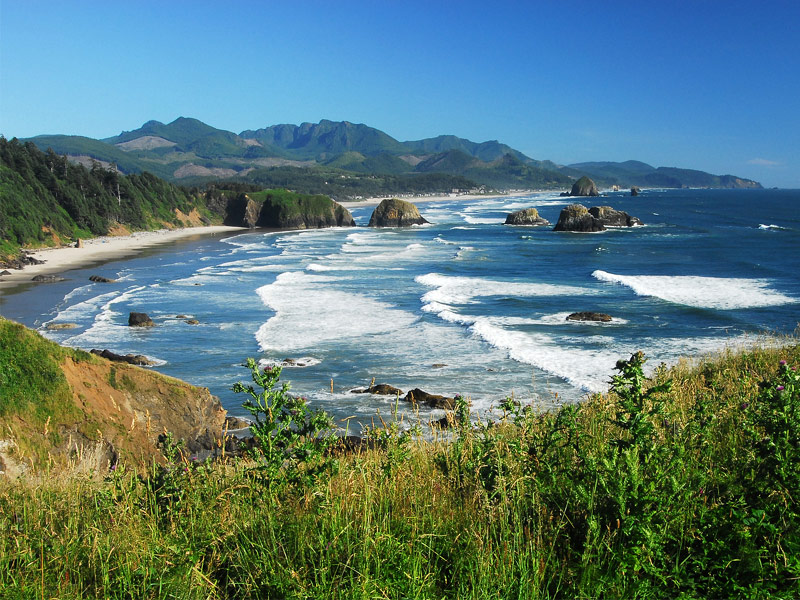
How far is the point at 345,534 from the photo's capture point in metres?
3.87

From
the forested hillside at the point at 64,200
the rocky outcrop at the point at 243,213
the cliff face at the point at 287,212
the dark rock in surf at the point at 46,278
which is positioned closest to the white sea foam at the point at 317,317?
the dark rock in surf at the point at 46,278

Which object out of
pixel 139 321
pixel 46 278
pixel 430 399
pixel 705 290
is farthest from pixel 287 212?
pixel 430 399

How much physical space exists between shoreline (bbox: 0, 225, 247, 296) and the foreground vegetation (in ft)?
136

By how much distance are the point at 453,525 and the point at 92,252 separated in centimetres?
6941

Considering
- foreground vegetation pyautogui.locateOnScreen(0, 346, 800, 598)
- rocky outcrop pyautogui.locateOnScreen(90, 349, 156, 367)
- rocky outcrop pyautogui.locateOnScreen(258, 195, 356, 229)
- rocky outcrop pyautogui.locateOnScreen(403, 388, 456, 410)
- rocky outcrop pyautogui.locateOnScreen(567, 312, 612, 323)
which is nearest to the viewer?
foreground vegetation pyautogui.locateOnScreen(0, 346, 800, 598)

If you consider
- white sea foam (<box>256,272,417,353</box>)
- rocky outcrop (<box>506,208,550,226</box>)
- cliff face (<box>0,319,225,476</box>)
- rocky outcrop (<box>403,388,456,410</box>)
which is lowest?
rocky outcrop (<box>403,388,456,410</box>)

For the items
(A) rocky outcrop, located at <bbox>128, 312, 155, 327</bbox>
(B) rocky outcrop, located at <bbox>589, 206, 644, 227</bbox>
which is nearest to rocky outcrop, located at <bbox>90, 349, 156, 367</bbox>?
(A) rocky outcrop, located at <bbox>128, 312, 155, 327</bbox>

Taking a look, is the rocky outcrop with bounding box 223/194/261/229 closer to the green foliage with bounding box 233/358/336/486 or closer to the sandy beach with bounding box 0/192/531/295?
the sandy beach with bounding box 0/192/531/295

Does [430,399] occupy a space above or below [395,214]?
below

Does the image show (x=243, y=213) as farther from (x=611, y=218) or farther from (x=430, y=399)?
(x=430, y=399)

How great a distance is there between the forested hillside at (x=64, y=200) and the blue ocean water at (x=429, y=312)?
37.9 feet

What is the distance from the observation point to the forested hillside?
63.6m

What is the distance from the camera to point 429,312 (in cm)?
3212

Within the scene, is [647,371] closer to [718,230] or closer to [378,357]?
[378,357]
